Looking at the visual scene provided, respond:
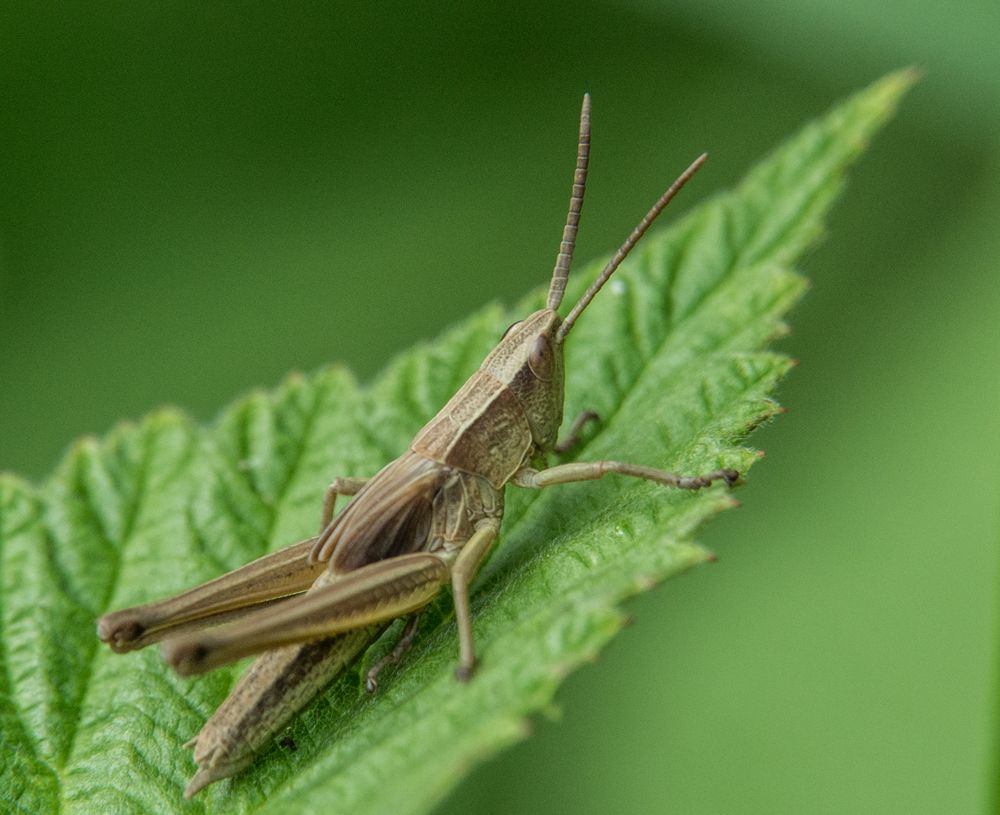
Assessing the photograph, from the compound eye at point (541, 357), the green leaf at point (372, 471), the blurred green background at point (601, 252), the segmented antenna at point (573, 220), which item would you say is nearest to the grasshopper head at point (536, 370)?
the compound eye at point (541, 357)

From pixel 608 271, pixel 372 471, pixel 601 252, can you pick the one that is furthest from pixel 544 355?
pixel 601 252

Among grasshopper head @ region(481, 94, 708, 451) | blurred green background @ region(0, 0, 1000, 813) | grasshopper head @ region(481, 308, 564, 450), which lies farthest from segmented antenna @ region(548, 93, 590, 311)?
blurred green background @ region(0, 0, 1000, 813)

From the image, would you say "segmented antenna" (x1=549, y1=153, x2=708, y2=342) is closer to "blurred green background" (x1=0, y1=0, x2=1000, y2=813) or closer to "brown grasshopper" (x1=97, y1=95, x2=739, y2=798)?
"brown grasshopper" (x1=97, y1=95, x2=739, y2=798)

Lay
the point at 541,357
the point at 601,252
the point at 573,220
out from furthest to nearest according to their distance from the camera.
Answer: the point at 601,252
the point at 573,220
the point at 541,357

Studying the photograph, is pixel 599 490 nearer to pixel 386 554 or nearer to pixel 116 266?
pixel 386 554

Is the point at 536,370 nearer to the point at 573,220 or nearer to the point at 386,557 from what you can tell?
the point at 573,220

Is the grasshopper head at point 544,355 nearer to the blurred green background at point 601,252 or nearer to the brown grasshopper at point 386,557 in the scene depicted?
the brown grasshopper at point 386,557
